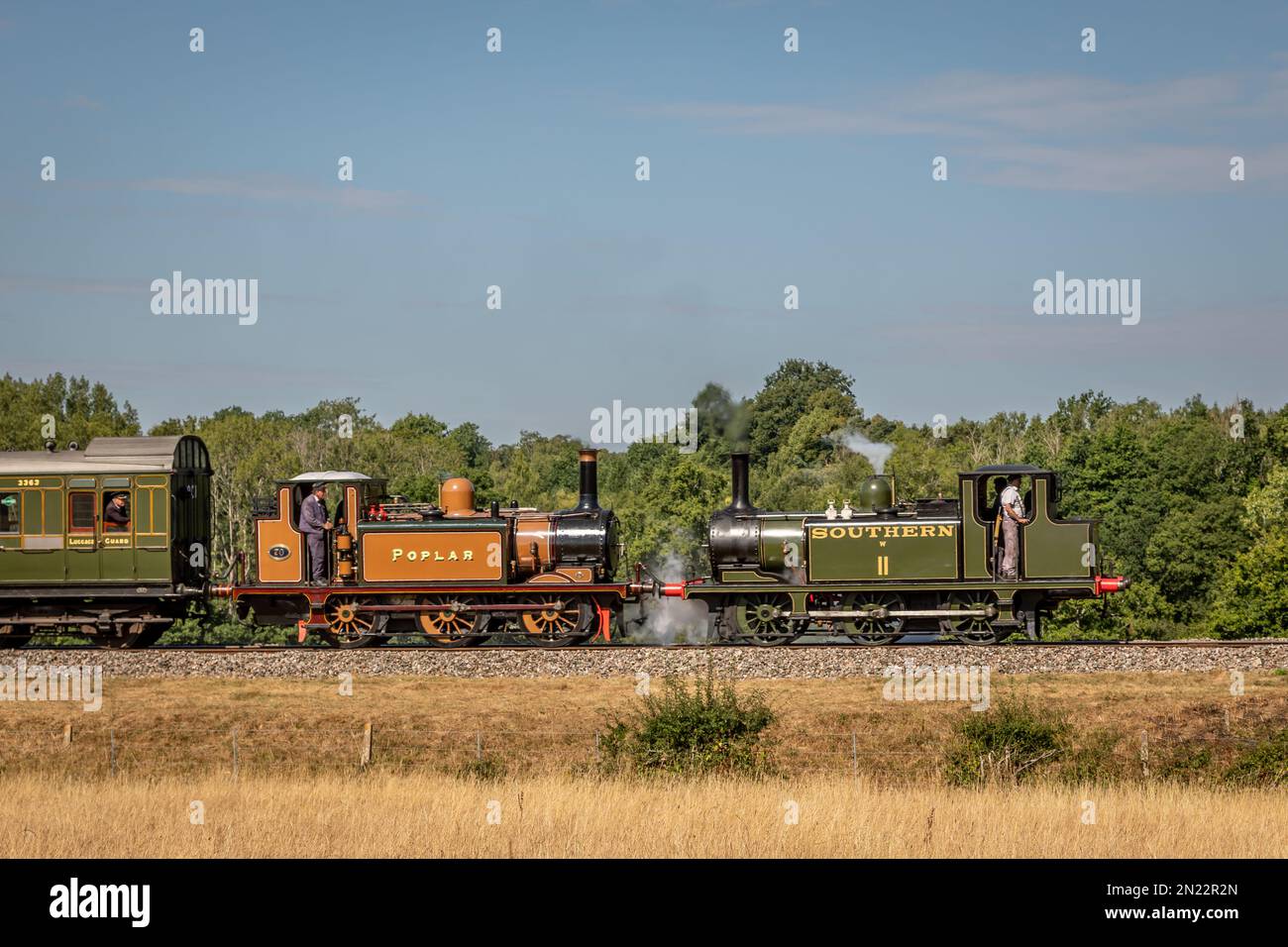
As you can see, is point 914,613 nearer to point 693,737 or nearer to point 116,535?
point 693,737

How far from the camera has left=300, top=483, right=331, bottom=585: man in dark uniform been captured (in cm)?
2523

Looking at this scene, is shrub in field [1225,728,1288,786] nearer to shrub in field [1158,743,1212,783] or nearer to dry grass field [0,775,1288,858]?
shrub in field [1158,743,1212,783]

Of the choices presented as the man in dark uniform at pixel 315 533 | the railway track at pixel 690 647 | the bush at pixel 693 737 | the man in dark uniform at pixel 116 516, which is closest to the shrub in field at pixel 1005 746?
the bush at pixel 693 737

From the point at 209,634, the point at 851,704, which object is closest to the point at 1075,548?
the point at 851,704

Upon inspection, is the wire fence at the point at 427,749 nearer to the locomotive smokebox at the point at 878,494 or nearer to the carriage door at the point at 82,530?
the carriage door at the point at 82,530

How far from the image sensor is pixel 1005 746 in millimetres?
19047

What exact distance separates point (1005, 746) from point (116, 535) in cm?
1581

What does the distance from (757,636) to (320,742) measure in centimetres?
832

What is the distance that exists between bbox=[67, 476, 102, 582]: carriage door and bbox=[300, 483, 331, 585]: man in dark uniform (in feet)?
12.0

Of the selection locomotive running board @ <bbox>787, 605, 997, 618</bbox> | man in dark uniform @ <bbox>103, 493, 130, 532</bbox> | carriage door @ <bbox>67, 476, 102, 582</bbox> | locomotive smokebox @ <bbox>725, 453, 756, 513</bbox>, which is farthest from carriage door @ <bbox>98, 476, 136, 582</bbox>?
locomotive running board @ <bbox>787, 605, 997, 618</bbox>

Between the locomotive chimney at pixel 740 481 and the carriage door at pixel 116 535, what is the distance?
10954 mm

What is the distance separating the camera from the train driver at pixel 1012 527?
24031 mm

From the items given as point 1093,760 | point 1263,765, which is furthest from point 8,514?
point 1263,765
